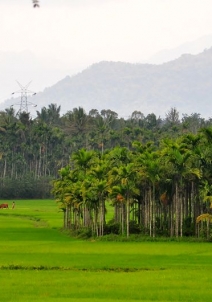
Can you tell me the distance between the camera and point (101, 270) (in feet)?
169

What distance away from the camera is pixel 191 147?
8725 centimetres

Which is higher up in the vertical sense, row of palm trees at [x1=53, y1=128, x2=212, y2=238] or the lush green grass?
row of palm trees at [x1=53, y1=128, x2=212, y2=238]

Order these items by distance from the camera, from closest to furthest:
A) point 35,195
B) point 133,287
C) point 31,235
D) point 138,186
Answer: point 133,287
point 31,235
point 138,186
point 35,195

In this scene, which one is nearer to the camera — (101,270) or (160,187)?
(101,270)

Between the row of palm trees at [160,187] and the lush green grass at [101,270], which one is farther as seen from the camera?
the row of palm trees at [160,187]

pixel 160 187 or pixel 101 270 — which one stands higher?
pixel 160 187

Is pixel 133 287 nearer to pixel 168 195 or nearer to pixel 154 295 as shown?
pixel 154 295

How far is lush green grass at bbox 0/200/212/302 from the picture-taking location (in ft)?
130

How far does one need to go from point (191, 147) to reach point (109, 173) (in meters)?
11.1

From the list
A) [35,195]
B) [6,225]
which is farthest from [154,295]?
[35,195]

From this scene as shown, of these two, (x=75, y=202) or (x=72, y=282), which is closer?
(x=72, y=282)

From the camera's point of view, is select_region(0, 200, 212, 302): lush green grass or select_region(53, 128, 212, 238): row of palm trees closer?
select_region(0, 200, 212, 302): lush green grass

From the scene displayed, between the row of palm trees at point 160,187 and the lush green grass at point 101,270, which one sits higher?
the row of palm trees at point 160,187

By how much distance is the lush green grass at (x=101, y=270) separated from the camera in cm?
3956
